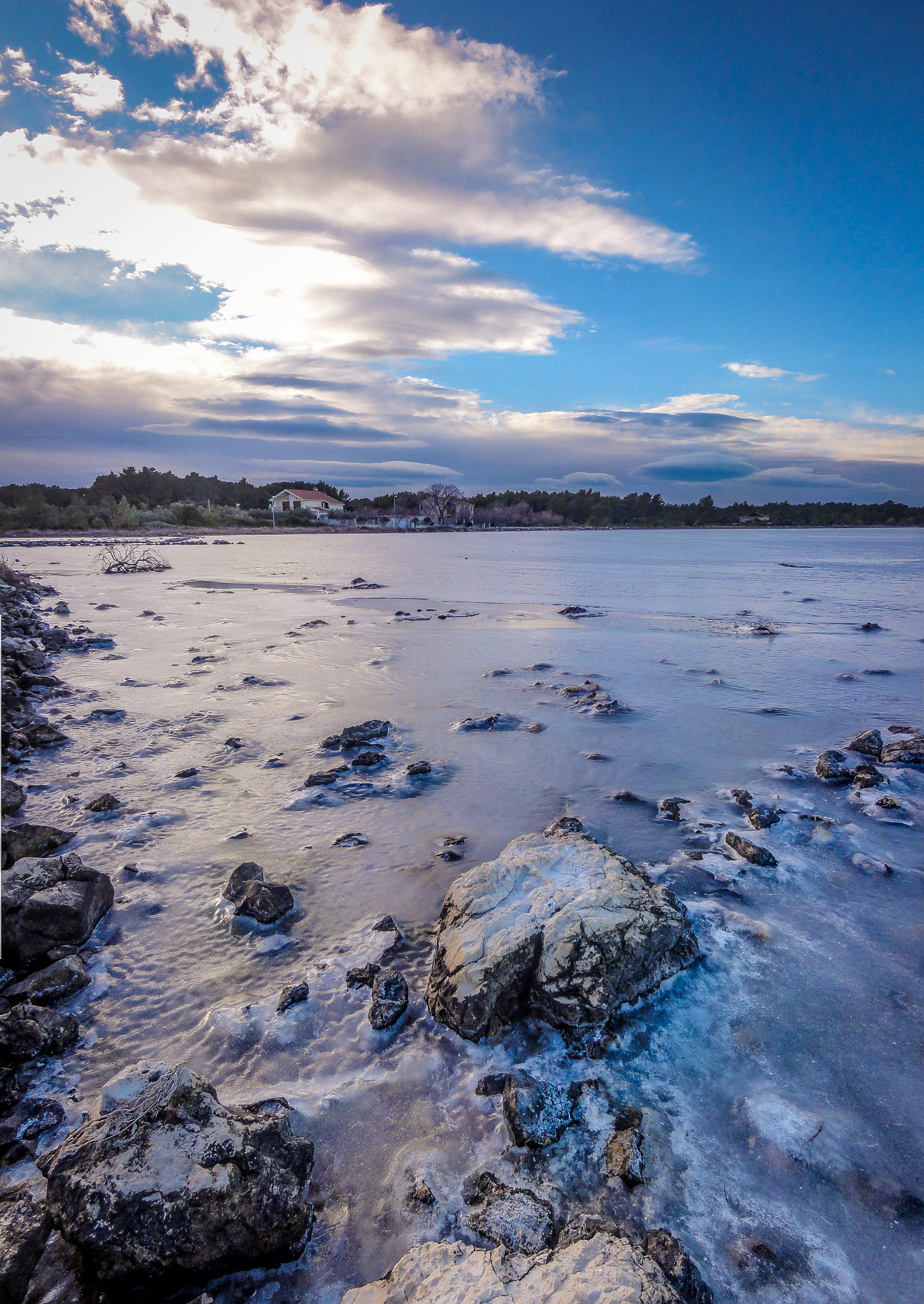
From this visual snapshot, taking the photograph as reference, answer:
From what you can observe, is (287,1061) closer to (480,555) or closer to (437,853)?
(437,853)

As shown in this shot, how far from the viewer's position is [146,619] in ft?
46.1

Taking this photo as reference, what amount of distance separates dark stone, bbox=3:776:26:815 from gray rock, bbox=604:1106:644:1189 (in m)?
4.92

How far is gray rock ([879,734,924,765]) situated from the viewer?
19.4 ft

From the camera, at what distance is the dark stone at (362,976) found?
3064mm

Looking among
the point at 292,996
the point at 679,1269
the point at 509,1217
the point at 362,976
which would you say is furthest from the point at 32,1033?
the point at 679,1269

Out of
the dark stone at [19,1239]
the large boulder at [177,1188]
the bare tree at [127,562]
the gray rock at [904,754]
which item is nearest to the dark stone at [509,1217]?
the large boulder at [177,1188]

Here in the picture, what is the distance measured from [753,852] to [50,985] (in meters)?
4.32

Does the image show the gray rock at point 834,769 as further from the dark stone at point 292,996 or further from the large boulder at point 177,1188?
the large boulder at point 177,1188

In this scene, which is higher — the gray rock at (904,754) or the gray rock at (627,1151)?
the gray rock at (904,754)

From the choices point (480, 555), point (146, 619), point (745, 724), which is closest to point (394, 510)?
point (480, 555)

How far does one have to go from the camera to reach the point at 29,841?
13.0 ft

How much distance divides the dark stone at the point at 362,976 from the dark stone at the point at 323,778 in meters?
2.35

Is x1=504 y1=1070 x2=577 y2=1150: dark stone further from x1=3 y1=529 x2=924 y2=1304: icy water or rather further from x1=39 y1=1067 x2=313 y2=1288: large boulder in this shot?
x1=39 y1=1067 x2=313 y2=1288: large boulder

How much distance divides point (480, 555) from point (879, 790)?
124 feet
